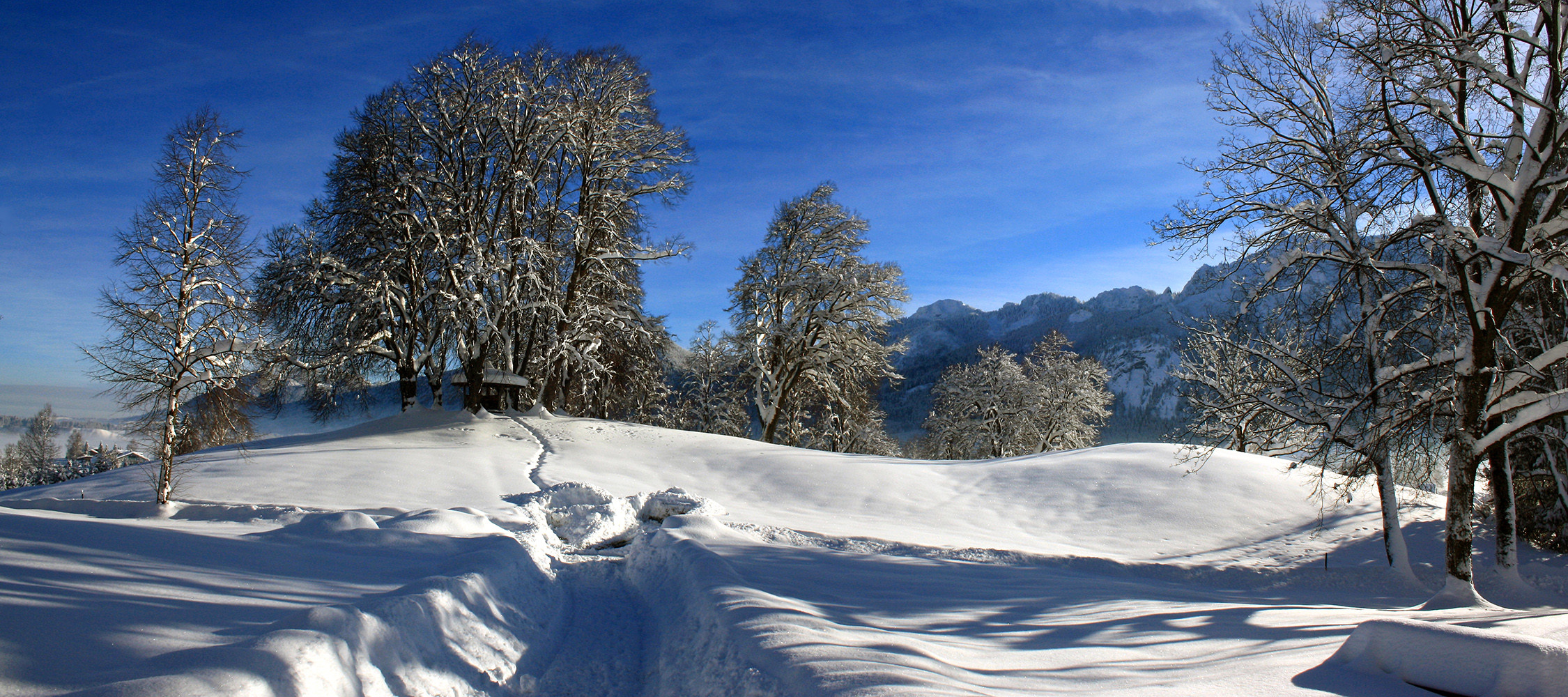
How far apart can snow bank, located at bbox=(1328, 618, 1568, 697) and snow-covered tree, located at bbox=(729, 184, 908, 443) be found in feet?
62.7

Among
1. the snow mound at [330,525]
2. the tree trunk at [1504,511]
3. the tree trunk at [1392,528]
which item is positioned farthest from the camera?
the tree trunk at [1392,528]

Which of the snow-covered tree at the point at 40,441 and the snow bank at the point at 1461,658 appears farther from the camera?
the snow-covered tree at the point at 40,441

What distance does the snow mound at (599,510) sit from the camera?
10805 mm

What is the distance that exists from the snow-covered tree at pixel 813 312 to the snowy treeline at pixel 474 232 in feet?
13.2

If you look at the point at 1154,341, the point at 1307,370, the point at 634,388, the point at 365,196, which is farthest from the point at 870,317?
the point at 1154,341

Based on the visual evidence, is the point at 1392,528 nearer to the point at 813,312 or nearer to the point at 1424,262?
the point at 1424,262

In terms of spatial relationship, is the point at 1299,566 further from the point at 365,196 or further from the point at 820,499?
the point at 365,196

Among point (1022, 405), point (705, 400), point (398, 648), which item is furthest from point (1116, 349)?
point (398, 648)

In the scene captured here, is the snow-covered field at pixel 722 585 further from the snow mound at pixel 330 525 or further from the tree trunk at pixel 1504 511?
the tree trunk at pixel 1504 511

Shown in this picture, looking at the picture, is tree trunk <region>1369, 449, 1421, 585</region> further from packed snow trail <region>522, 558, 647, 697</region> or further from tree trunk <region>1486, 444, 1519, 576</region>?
packed snow trail <region>522, 558, 647, 697</region>

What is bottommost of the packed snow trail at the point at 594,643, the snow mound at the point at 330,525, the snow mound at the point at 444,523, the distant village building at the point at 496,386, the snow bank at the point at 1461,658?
the packed snow trail at the point at 594,643

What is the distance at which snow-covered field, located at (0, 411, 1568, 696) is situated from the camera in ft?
11.3

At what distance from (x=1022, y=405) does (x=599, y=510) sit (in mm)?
25942

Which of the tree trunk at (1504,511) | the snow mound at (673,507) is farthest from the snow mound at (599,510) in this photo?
the tree trunk at (1504,511)
